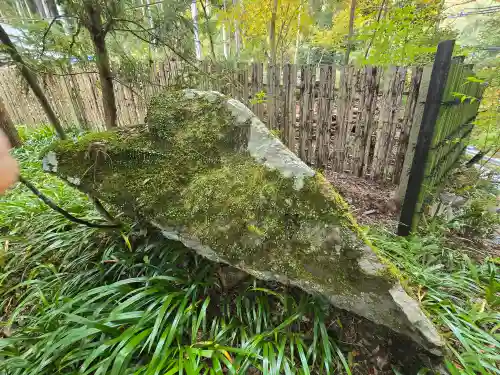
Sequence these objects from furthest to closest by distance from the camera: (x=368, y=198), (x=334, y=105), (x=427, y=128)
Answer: (x=334, y=105) → (x=368, y=198) → (x=427, y=128)

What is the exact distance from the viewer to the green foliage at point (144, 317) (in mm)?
1205

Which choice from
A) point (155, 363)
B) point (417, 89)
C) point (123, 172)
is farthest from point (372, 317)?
point (417, 89)

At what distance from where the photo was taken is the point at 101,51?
6.74 ft

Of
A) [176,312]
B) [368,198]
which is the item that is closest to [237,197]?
[176,312]

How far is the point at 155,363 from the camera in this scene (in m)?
1.16

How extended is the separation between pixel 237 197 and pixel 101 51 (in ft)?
6.21

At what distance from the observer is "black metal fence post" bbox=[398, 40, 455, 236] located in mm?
1688

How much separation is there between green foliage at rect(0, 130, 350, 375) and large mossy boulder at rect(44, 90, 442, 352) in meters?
0.31

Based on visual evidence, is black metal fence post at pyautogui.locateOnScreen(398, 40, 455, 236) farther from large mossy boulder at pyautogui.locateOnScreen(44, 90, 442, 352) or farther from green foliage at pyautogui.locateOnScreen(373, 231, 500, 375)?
large mossy boulder at pyautogui.locateOnScreen(44, 90, 442, 352)

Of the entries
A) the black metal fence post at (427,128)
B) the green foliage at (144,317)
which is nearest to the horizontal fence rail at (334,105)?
the black metal fence post at (427,128)

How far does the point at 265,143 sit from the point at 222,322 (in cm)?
107

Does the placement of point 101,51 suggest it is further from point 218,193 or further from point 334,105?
point 334,105

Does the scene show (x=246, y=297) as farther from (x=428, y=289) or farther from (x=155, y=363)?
(x=428, y=289)

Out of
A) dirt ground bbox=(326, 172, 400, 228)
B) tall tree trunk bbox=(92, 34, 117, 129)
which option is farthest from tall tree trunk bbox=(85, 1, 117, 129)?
dirt ground bbox=(326, 172, 400, 228)
